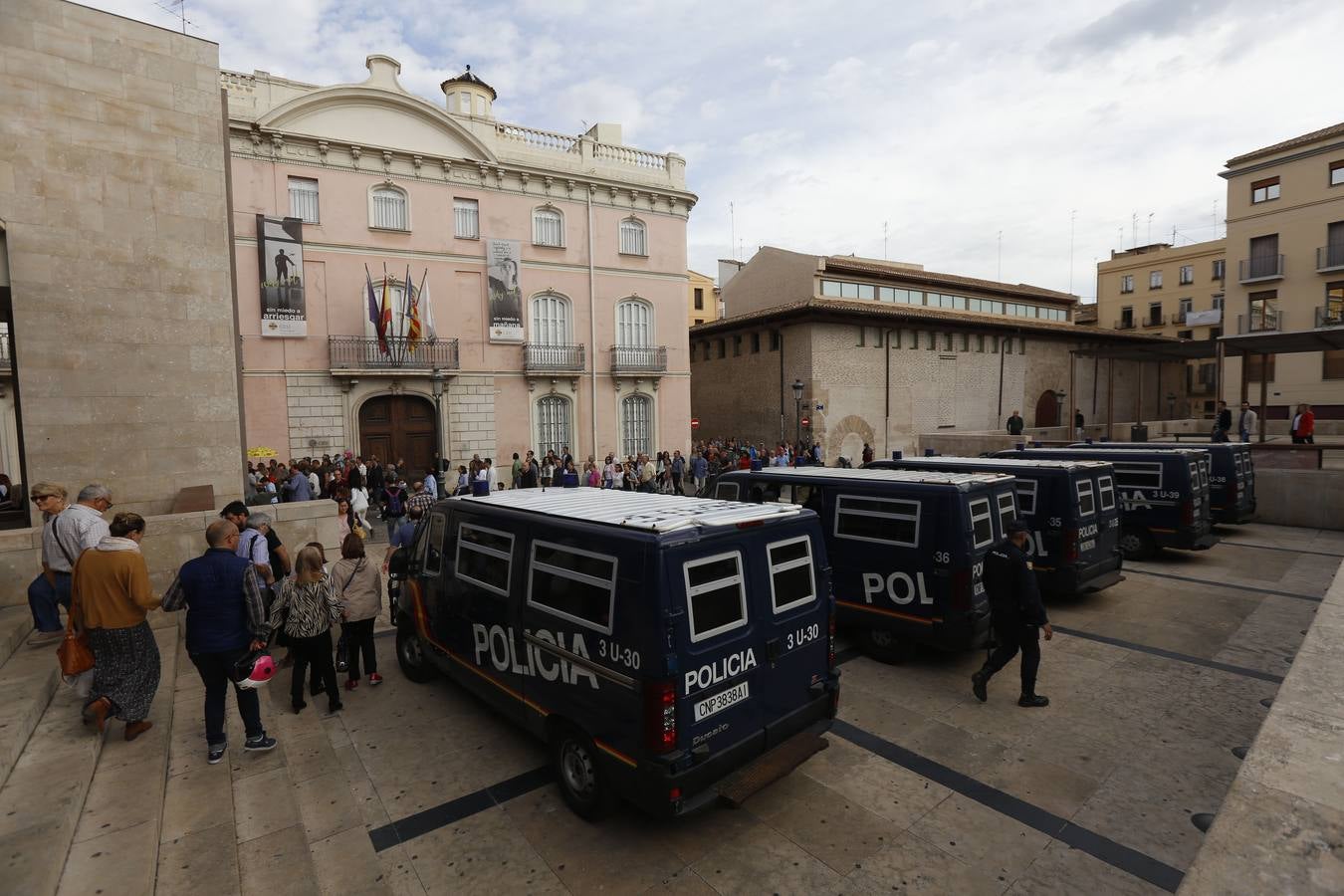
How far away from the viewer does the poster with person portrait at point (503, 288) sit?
22625 mm

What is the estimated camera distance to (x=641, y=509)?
511 centimetres

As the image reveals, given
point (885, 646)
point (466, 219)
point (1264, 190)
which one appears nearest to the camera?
point (885, 646)

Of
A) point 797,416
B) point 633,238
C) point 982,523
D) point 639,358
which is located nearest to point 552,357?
point 639,358

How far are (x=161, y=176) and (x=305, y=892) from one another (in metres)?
9.57

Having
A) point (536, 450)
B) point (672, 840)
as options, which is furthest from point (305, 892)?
point (536, 450)

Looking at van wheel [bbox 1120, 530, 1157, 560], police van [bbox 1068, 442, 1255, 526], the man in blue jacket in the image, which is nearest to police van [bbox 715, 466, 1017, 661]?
the man in blue jacket

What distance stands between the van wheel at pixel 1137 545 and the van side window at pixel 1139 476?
887 mm

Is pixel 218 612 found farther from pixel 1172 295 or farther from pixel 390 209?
pixel 1172 295

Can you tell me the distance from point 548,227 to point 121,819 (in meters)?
22.6

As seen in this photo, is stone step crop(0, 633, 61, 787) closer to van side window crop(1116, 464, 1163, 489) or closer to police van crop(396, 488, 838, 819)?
police van crop(396, 488, 838, 819)

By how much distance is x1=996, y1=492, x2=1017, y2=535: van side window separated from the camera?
7618 millimetres

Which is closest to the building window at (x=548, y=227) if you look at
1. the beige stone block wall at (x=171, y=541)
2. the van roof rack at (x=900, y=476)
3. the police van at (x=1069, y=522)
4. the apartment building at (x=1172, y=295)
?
the beige stone block wall at (x=171, y=541)

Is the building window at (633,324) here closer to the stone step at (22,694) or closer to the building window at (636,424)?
the building window at (636,424)

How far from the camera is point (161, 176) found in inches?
354
